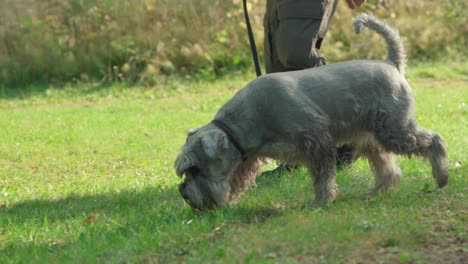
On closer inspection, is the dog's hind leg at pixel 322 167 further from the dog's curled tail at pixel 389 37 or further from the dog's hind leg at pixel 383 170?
the dog's curled tail at pixel 389 37

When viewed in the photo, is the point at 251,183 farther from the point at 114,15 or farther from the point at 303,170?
the point at 114,15

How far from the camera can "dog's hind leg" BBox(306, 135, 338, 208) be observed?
531cm

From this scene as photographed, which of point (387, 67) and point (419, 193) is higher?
point (387, 67)

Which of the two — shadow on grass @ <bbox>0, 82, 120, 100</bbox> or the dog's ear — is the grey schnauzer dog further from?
shadow on grass @ <bbox>0, 82, 120, 100</bbox>

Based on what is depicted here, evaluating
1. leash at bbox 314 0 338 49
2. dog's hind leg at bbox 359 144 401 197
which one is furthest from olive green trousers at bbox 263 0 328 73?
dog's hind leg at bbox 359 144 401 197

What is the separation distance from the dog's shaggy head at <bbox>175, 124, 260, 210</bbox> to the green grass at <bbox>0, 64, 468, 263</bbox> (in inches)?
5.7

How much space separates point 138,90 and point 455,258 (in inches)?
363

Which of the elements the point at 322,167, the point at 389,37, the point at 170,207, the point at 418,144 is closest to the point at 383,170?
the point at 418,144

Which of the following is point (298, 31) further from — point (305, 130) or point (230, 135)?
point (230, 135)

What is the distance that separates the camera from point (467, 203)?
17.9 feet

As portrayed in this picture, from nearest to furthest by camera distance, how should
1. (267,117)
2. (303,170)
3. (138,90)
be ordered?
(267,117), (303,170), (138,90)

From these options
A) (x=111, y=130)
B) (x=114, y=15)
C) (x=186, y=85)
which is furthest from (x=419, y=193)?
(x=114, y=15)

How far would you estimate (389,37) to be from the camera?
5938mm

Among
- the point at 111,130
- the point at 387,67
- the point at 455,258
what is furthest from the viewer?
the point at 111,130
